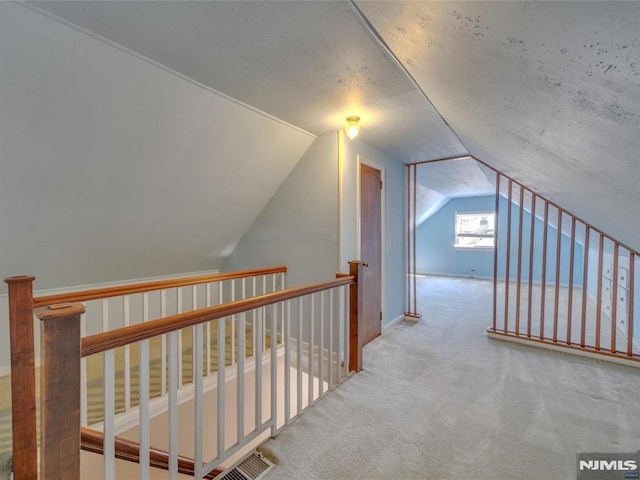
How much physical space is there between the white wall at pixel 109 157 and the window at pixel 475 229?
20.2ft

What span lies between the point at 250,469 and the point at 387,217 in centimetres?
287

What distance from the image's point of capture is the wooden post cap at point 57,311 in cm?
82

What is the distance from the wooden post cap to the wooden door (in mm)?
2466

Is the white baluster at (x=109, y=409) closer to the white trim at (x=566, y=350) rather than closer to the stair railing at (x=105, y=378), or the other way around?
the stair railing at (x=105, y=378)

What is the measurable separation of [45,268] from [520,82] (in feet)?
11.9

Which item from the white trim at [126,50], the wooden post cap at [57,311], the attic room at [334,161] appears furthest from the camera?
the white trim at [126,50]

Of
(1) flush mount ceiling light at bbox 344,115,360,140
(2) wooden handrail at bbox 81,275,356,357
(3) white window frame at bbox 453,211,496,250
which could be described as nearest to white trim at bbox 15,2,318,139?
(1) flush mount ceiling light at bbox 344,115,360,140

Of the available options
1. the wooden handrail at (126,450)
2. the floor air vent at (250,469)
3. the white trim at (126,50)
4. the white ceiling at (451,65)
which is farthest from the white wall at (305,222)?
the wooden handrail at (126,450)

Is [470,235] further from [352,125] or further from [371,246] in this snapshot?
[352,125]

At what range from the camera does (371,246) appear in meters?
3.23

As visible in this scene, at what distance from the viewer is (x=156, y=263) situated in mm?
3211

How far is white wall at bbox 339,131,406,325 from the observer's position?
2797mm

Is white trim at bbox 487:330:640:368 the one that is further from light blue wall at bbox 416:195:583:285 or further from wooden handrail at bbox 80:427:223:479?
light blue wall at bbox 416:195:583:285

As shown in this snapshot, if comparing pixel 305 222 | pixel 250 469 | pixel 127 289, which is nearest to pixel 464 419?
pixel 250 469
